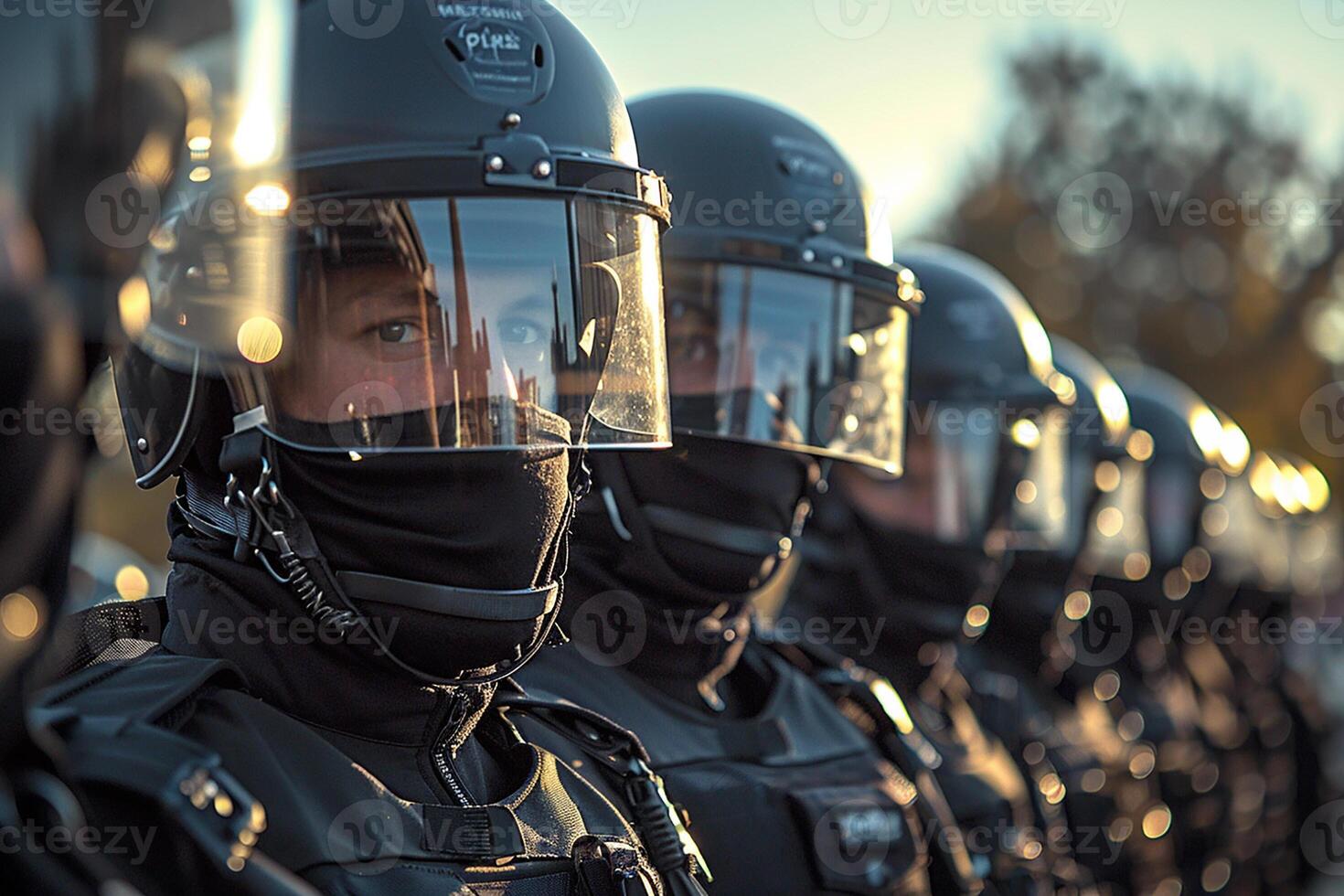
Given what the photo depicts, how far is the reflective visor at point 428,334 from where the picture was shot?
7.42 feet

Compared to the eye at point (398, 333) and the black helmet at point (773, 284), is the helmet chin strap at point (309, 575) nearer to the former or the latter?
the eye at point (398, 333)

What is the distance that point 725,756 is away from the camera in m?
3.35

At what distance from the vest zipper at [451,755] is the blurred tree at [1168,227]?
90.9 ft

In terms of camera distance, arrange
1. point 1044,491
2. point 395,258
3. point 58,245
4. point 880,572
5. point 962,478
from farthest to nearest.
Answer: point 1044,491 < point 962,478 < point 880,572 < point 395,258 < point 58,245

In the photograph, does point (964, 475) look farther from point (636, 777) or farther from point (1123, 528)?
point (1123, 528)

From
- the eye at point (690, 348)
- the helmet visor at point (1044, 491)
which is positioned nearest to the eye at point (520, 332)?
the eye at point (690, 348)

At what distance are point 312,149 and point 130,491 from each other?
13.3 m

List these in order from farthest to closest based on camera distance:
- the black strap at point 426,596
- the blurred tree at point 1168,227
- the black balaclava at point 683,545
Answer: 1. the blurred tree at point 1168,227
2. the black balaclava at point 683,545
3. the black strap at point 426,596

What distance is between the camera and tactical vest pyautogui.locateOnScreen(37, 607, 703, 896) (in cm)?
Result: 168

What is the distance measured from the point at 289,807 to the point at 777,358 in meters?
2.04

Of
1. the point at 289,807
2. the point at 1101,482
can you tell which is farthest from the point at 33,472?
the point at 1101,482


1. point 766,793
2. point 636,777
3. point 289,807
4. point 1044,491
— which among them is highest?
point 289,807

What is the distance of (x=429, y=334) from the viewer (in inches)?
90.8

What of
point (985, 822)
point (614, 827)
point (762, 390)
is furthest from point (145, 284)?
point (985, 822)
